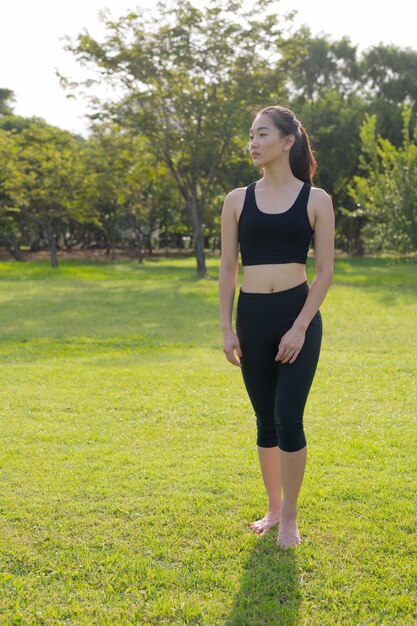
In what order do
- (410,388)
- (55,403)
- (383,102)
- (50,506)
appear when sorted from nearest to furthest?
(50,506) < (55,403) < (410,388) < (383,102)

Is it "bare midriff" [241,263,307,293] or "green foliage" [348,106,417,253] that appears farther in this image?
"green foliage" [348,106,417,253]

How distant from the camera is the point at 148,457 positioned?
4664 millimetres

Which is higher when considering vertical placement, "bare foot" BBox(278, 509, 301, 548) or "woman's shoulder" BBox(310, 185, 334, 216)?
"woman's shoulder" BBox(310, 185, 334, 216)

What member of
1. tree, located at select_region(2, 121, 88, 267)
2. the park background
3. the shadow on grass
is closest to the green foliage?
the park background

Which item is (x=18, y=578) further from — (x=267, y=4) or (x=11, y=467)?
(x=267, y=4)

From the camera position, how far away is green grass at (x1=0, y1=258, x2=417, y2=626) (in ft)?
9.43

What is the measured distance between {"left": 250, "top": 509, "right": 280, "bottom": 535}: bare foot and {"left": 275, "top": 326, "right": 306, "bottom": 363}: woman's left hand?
1043 mm

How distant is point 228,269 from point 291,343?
1.82ft

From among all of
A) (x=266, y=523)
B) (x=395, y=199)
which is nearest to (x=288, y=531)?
(x=266, y=523)

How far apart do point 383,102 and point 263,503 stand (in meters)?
32.3

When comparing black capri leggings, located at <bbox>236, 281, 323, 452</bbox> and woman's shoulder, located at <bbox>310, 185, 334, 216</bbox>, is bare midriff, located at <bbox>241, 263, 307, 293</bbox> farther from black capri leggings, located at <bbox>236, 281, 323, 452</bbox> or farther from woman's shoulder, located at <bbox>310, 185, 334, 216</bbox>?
woman's shoulder, located at <bbox>310, 185, 334, 216</bbox>

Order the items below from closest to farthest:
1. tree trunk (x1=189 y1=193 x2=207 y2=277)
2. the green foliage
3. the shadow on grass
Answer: the shadow on grass < the green foliage < tree trunk (x1=189 y1=193 x2=207 y2=277)

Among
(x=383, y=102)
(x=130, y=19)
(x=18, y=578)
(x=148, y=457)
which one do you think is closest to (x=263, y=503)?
(x=148, y=457)

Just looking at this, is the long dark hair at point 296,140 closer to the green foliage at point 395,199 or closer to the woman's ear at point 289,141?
the woman's ear at point 289,141
